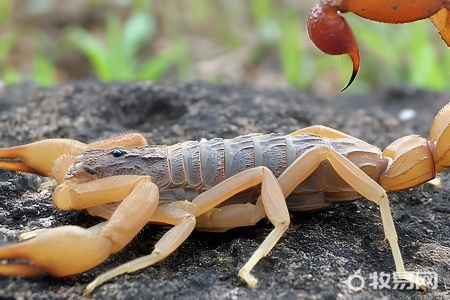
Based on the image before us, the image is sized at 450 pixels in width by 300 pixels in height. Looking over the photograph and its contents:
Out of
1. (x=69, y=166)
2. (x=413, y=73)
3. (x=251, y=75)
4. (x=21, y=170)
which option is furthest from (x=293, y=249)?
(x=251, y=75)

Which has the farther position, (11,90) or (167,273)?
(11,90)

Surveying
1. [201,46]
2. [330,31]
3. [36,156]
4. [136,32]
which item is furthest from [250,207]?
Result: [201,46]

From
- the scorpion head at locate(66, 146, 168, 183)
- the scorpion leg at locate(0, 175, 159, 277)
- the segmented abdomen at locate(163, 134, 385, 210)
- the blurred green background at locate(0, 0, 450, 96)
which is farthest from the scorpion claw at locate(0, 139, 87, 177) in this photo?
the blurred green background at locate(0, 0, 450, 96)

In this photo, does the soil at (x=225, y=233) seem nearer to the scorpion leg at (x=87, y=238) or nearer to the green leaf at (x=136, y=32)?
the scorpion leg at (x=87, y=238)

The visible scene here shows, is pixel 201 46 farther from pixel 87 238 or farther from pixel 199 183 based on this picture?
pixel 87 238

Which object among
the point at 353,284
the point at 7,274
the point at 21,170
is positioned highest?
the point at 21,170

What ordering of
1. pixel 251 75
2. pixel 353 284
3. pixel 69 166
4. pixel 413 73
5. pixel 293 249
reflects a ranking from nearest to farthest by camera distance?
pixel 353 284 → pixel 293 249 → pixel 69 166 → pixel 413 73 → pixel 251 75

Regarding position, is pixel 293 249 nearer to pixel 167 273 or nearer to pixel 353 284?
pixel 353 284
